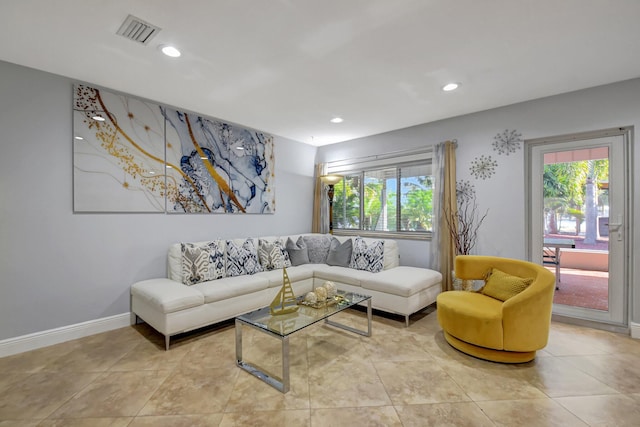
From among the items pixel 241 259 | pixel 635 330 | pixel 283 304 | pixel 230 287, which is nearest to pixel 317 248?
pixel 241 259

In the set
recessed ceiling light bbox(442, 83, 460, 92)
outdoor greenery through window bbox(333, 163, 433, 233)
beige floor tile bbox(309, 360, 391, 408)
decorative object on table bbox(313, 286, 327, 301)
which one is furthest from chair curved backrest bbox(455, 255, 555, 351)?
recessed ceiling light bbox(442, 83, 460, 92)

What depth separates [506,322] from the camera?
2.34m

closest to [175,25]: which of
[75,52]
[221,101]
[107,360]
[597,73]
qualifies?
[75,52]

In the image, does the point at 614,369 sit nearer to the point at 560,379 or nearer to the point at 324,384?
the point at 560,379

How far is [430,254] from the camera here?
4117 millimetres

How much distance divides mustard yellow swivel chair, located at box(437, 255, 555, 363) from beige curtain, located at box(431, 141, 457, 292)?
1.17m

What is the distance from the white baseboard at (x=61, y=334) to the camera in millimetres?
2531

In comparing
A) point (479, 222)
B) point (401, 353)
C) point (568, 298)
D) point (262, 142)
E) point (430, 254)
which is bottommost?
point (401, 353)

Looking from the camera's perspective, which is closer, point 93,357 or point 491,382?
point 491,382

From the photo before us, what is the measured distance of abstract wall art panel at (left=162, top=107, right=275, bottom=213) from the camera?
142 inches

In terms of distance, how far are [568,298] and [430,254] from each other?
1.58m

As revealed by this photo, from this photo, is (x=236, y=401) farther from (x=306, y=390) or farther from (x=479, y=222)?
(x=479, y=222)

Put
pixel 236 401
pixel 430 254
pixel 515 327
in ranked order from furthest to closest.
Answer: pixel 430 254
pixel 515 327
pixel 236 401

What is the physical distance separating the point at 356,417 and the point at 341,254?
2.55m
